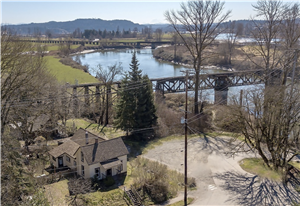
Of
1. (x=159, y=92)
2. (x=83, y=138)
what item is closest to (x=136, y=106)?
(x=83, y=138)

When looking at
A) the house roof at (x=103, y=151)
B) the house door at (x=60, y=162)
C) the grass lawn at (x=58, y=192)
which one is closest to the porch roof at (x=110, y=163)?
the house roof at (x=103, y=151)

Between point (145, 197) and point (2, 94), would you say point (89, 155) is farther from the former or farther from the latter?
point (2, 94)

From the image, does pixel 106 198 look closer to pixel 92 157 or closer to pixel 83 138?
pixel 92 157

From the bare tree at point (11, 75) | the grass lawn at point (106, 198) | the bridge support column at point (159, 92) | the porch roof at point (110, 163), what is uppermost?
the bare tree at point (11, 75)

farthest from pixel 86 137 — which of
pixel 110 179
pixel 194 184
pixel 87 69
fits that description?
pixel 87 69

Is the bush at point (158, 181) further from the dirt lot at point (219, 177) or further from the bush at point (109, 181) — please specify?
the bush at point (109, 181)

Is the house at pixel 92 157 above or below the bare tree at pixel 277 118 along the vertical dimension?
below

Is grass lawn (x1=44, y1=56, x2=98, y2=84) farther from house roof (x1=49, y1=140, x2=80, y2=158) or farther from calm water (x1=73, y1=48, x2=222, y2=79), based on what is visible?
house roof (x1=49, y1=140, x2=80, y2=158)
